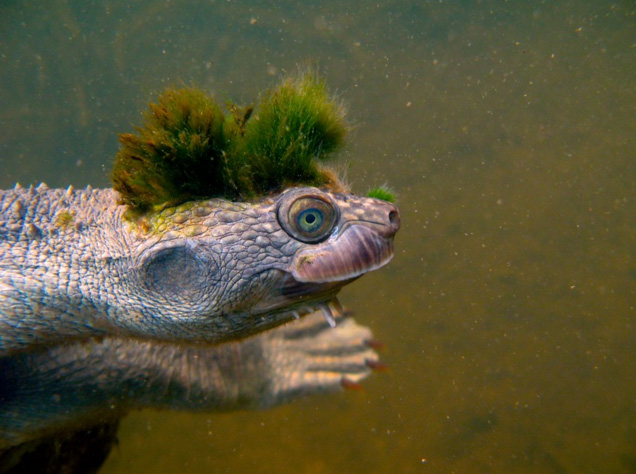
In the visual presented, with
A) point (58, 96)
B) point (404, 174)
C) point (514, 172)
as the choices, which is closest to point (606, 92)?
point (514, 172)

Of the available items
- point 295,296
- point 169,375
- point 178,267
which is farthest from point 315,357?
point 178,267

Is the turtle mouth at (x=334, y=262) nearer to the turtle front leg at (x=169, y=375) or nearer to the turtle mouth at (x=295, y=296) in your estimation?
the turtle mouth at (x=295, y=296)

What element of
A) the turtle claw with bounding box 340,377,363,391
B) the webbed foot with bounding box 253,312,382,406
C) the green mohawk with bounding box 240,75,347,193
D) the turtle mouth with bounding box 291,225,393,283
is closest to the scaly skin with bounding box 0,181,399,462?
the turtle mouth with bounding box 291,225,393,283

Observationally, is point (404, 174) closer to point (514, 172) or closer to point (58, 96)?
point (514, 172)

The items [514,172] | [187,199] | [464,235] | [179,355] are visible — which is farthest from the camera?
[514,172]

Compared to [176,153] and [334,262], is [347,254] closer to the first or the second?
[334,262]

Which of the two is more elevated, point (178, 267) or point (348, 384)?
point (178, 267)
